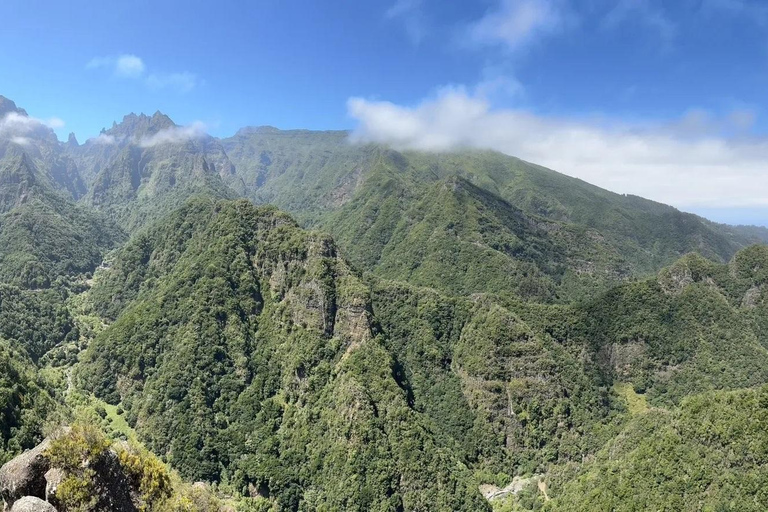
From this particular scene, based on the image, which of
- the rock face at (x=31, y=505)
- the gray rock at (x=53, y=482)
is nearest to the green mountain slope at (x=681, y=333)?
the gray rock at (x=53, y=482)

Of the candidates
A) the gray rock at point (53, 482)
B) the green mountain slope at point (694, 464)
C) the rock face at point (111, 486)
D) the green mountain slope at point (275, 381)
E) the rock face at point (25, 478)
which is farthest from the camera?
the green mountain slope at point (275, 381)

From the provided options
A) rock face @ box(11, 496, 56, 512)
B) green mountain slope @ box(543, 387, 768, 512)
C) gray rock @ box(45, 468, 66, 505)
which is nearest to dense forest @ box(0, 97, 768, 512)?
green mountain slope @ box(543, 387, 768, 512)

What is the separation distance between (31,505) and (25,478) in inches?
249

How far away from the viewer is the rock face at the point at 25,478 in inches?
1681

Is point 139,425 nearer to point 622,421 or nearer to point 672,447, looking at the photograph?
point 672,447

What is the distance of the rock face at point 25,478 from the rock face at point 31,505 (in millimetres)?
4220

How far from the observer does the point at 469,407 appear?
159m

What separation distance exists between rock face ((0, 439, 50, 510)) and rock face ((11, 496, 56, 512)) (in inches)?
166

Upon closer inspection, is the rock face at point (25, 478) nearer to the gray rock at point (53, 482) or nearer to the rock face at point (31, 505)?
the gray rock at point (53, 482)

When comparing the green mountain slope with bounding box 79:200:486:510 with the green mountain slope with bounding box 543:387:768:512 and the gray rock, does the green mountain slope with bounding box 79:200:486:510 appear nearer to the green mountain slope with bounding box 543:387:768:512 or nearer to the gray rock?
the green mountain slope with bounding box 543:387:768:512

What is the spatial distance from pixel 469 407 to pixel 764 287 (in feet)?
461

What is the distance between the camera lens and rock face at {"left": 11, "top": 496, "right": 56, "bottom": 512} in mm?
37969

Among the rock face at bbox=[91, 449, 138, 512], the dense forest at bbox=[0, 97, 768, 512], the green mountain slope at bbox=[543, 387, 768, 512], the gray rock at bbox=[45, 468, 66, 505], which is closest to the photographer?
the gray rock at bbox=[45, 468, 66, 505]

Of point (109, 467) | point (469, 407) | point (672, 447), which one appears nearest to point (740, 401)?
point (672, 447)
